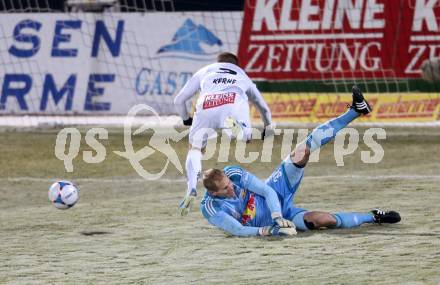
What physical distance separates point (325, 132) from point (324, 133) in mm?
19

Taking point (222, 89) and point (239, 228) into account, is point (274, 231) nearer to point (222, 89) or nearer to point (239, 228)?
point (239, 228)

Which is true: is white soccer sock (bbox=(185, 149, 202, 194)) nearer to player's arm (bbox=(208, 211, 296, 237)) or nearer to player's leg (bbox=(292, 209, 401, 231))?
player's arm (bbox=(208, 211, 296, 237))

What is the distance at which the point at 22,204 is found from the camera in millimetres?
15031

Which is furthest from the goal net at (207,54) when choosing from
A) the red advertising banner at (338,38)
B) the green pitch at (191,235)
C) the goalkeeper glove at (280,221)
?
the goalkeeper glove at (280,221)

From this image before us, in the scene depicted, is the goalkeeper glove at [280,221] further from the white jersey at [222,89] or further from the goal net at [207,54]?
the goal net at [207,54]

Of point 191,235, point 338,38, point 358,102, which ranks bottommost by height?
point 338,38

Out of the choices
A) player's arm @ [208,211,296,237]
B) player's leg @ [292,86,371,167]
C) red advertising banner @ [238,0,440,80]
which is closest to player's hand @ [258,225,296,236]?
player's arm @ [208,211,296,237]

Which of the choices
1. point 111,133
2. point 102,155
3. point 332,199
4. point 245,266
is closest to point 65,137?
point 111,133

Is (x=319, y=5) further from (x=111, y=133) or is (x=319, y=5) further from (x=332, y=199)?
(x=332, y=199)

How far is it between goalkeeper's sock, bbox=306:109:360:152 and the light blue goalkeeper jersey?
91cm

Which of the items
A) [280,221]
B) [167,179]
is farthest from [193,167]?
[167,179]

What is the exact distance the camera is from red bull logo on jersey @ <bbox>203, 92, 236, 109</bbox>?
1372 centimetres

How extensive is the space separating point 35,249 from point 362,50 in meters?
16.0

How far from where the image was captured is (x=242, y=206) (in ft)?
37.1
